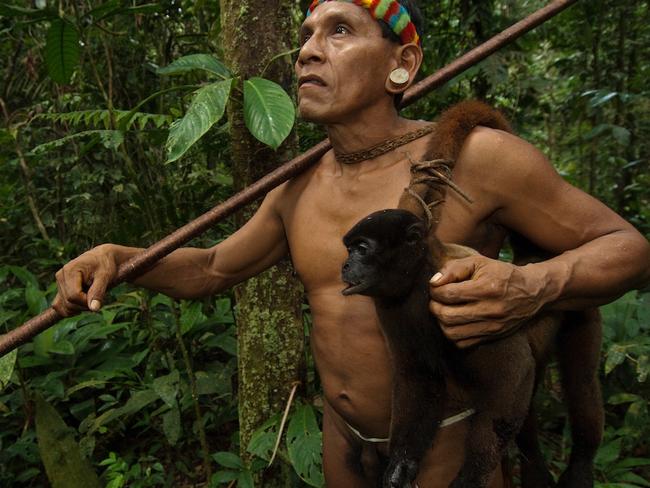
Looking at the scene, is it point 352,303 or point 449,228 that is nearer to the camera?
point 449,228

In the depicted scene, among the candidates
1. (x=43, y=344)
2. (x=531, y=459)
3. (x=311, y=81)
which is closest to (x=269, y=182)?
(x=311, y=81)

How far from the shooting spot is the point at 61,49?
7.84 feet

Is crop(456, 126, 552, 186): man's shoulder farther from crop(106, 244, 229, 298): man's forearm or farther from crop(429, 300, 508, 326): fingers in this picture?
crop(106, 244, 229, 298): man's forearm

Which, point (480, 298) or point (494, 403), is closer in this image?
point (480, 298)

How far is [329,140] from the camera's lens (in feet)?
5.81

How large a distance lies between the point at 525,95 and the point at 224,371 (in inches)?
126

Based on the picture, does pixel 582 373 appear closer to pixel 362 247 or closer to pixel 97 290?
pixel 362 247

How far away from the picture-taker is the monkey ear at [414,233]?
1.26 meters

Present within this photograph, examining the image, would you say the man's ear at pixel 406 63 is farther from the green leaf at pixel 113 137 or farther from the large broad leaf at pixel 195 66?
the green leaf at pixel 113 137

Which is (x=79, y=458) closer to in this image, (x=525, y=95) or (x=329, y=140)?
(x=329, y=140)

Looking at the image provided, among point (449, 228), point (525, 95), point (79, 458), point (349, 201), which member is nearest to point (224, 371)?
point (79, 458)

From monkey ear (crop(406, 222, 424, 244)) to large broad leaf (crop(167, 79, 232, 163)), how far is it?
2.35ft

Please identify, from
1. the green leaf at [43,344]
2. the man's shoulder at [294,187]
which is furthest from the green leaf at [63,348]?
the man's shoulder at [294,187]

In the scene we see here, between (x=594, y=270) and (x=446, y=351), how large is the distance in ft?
1.23
